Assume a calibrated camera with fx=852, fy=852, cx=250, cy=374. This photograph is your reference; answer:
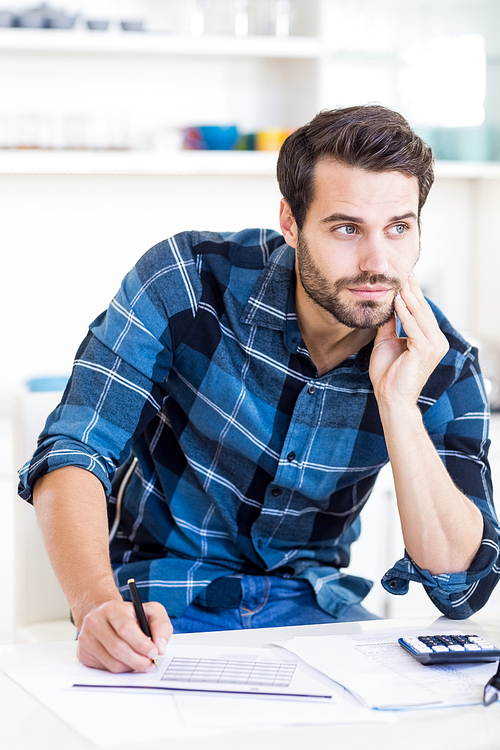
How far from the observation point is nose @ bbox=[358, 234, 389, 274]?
4.07ft

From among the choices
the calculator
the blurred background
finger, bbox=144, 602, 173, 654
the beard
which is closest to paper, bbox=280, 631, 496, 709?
the calculator

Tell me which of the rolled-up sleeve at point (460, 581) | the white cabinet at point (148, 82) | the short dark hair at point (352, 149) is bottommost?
the rolled-up sleeve at point (460, 581)

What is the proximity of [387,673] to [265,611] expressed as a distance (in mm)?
499

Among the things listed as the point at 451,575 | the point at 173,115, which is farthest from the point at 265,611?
the point at 173,115

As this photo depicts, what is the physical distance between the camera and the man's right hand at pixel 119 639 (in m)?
0.86

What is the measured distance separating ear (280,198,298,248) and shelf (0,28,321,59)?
1400 mm

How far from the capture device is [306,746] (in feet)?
2.40

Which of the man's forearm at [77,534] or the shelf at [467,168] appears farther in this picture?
the shelf at [467,168]

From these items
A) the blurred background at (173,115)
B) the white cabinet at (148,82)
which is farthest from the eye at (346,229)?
the white cabinet at (148,82)

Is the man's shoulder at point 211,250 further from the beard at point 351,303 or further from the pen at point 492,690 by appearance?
the pen at point 492,690

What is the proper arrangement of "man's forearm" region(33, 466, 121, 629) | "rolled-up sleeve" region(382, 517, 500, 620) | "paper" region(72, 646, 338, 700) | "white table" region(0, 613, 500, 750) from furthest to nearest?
"rolled-up sleeve" region(382, 517, 500, 620)
"man's forearm" region(33, 466, 121, 629)
"paper" region(72, 646, 338, 700)
"white table" region(0, 613, 500, 750)

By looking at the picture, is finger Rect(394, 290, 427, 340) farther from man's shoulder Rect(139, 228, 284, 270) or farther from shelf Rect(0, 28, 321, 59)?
shelf Rect(0, 28, 321, 59)

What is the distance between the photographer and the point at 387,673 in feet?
2.88

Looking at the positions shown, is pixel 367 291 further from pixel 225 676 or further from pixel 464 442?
pixel 225 676
